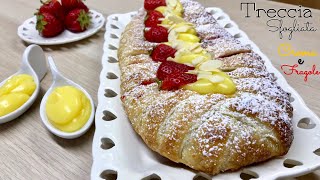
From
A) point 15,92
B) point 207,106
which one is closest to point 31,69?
point 15,92

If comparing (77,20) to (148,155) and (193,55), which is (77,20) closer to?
(193,55)

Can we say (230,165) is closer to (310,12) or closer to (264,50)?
(264,50)

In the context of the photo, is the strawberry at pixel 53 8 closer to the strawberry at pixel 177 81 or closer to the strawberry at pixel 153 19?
the strawberry at pixel 153 19

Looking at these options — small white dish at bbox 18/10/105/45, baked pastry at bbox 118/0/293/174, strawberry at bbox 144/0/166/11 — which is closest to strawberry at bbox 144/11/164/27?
strawberry at bbox 144/0/166/11

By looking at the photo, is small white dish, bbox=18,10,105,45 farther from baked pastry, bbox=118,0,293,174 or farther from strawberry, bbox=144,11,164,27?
baked pastry, bbox=118,0,293,174

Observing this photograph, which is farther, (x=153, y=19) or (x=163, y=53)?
(x=153, y=19)

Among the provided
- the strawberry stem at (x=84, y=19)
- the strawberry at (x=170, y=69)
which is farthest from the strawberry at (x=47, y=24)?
the strawberry at (x=170, y=69)
